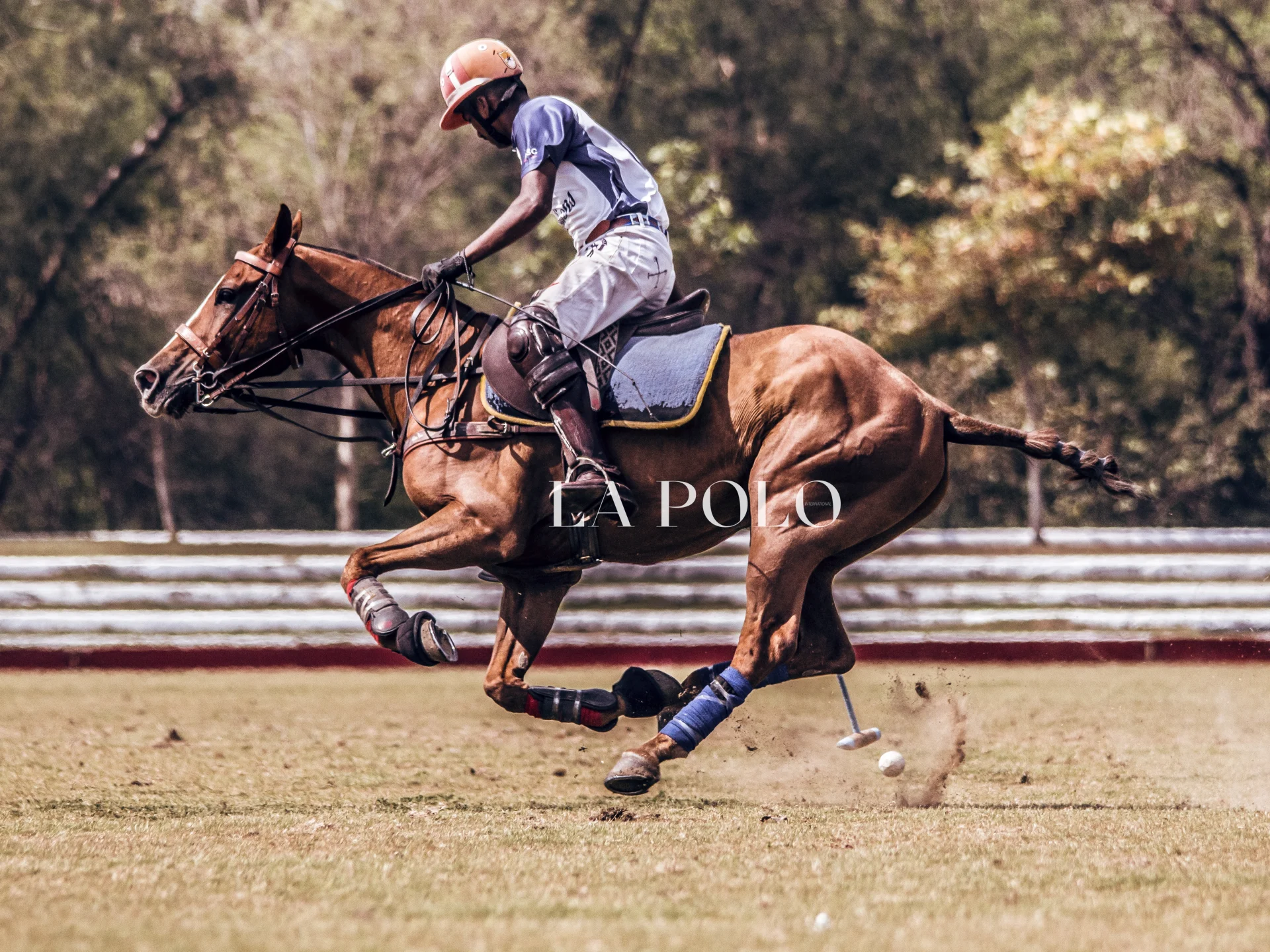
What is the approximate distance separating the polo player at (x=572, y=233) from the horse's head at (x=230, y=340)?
80 centimetres

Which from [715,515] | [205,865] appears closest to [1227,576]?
[715,515]

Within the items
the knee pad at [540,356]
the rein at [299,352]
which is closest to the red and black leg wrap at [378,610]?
the rein at [299,352]

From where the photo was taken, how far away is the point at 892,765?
716 cm

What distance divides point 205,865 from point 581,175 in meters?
3.31

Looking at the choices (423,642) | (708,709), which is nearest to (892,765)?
(708,709)

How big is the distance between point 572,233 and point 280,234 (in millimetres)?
1309

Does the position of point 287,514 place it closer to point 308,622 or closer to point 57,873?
point 308,622

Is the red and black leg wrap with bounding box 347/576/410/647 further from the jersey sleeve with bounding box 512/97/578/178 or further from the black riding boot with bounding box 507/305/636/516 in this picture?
the jersey sleeve with bounding box 512/97/578/178

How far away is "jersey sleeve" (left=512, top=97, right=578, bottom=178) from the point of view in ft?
22.2

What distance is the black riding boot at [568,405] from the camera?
6.55 m

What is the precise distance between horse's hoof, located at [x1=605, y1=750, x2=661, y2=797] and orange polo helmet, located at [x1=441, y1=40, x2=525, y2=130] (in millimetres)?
2781

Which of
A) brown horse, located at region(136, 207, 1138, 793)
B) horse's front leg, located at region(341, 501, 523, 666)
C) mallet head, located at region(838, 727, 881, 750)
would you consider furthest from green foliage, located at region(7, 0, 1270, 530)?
horse's front leg, located at region(341, 501, 523, 666)

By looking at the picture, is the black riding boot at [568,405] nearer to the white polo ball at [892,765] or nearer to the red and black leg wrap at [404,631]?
the red and black leg wrap at [404,631]

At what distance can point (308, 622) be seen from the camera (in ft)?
48.0
